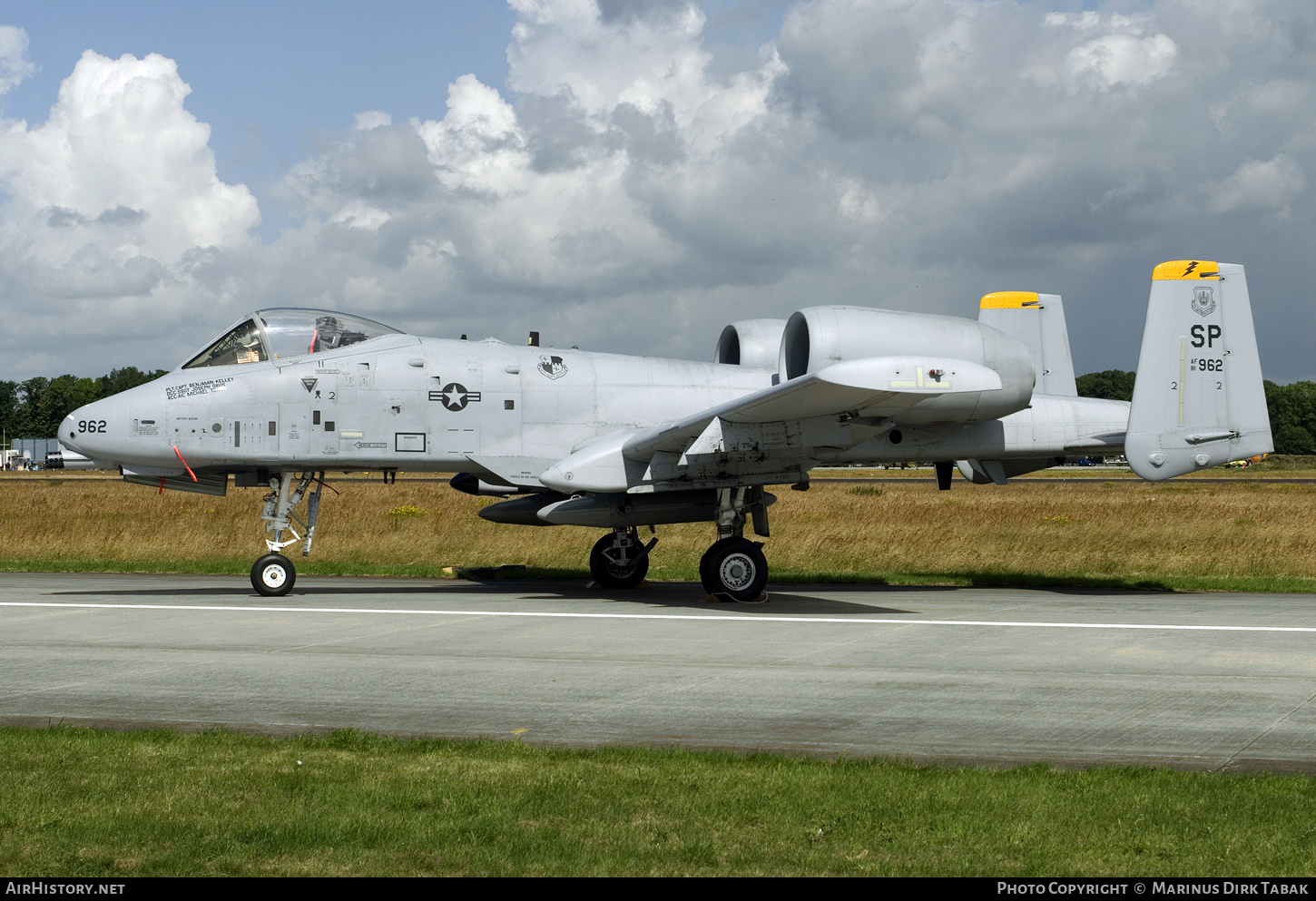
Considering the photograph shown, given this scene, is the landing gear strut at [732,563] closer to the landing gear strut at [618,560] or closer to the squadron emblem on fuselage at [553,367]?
the landing gear strut at [618,560]

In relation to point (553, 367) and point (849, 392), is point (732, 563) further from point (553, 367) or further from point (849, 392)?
point (553, 367)

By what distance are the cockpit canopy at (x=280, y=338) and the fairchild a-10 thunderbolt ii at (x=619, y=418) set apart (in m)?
0.02

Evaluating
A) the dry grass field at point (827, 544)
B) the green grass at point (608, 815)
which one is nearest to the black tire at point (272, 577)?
the dry grass field at point (827, 544)

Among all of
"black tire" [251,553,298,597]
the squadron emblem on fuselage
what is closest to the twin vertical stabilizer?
the squadron emblem on fuselage

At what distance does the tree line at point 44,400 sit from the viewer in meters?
170

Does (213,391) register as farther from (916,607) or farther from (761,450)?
(916,607)

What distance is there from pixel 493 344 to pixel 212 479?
4.24 m

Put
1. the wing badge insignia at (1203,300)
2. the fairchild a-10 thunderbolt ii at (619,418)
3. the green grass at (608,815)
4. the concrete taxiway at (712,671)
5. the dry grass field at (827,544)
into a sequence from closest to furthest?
1. the green grass at (608,815)
2. the concrete taxiway at (712,671)
3. the fairchild a-10 thunderbolt ii at (619,418)
4. the wing badge insignia at (1203,300)
5. the dry grass field at (827,544)

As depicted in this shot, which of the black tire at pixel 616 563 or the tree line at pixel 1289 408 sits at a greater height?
the tree line at pixel 1289 408

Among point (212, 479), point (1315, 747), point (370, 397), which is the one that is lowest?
point (1315, 747)

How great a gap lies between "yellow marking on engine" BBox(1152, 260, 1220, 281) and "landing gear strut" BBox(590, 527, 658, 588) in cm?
807

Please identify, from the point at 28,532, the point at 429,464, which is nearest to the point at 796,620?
the point at 429,464

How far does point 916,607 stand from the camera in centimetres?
1425

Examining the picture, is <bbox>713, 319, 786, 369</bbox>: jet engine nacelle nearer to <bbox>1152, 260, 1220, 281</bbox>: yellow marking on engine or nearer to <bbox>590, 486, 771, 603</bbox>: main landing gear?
<bbox>590, 486, 771, 603</bbox>: main landing gear
